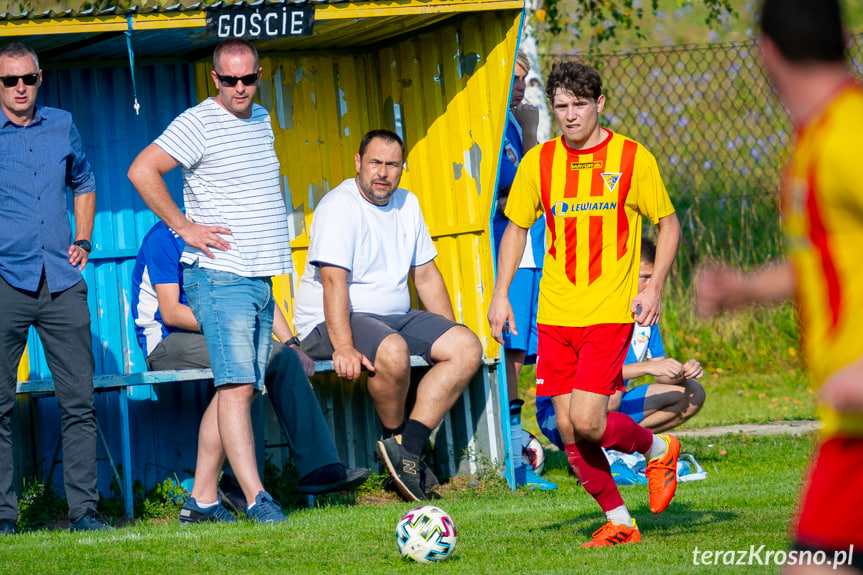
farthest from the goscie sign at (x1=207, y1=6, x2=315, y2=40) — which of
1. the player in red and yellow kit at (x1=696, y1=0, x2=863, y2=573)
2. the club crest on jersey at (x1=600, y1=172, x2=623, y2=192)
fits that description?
the player in red and yellow kit at (x1=696, y1=0, x2=863, y2=573)

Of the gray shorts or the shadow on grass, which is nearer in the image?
the shadow on grass

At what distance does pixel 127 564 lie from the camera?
5.08 metres

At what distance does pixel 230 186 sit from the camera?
6.19 metres

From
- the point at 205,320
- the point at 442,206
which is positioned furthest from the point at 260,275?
Result: the point at 442,206

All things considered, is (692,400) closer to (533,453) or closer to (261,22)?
(533,453)

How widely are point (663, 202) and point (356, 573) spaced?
2166mm

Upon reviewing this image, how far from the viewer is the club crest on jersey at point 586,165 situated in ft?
18.0

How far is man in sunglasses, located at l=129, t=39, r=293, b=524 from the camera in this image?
240 inches

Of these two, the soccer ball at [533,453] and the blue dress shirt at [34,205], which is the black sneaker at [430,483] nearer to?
the soccer ball at [533,453]

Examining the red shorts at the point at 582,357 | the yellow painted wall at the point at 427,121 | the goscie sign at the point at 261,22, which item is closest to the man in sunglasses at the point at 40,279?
the goscie sign at the point at 261,22

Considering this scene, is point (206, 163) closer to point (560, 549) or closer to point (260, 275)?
point (260, 275)

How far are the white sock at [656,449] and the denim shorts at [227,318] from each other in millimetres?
2060

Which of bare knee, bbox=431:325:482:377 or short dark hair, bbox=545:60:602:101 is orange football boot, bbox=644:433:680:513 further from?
bare knee, bbox=431:325:482:377

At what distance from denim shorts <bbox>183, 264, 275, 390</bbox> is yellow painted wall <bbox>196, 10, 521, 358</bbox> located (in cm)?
186
